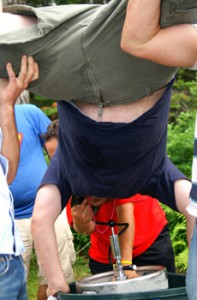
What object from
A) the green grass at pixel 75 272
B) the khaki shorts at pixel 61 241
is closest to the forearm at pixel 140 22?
the khaki shorts at pixel 61 241

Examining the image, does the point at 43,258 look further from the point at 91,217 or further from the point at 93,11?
the point at 93,11

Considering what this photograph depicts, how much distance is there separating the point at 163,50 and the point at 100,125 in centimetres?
44

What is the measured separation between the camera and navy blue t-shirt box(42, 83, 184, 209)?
236 centimetres

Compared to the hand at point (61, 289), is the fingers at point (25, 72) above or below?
above

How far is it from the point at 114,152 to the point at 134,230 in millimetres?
1041

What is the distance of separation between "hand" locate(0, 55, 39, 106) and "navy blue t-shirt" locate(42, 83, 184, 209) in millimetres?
204

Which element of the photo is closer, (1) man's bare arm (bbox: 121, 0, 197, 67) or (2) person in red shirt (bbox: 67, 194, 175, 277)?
(1) man's bare arm (bbox: 121, 0, 197, 67)

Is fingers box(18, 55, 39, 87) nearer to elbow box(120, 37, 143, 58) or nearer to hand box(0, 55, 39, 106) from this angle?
hand box(0, 55, 39, 106)

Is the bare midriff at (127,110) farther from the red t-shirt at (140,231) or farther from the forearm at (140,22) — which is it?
the red t-shirt at (140,231)

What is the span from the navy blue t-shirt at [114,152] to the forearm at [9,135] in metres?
0.20

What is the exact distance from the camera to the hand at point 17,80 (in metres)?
2.28

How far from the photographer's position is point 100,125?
2348mm

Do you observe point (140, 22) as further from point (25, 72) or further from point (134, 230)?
point (134, 230)

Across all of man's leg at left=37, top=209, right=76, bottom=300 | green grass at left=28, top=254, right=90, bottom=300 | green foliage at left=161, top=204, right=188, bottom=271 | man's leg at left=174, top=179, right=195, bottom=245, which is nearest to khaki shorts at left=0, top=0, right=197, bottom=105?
man's leg at left=174, top=179, right=195, bottom=245
